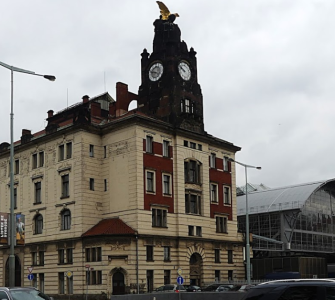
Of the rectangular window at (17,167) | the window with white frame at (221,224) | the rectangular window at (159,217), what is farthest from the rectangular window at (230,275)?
the rectangular window at (17,167)

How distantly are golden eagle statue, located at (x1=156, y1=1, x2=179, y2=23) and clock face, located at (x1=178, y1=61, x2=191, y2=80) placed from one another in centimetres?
608

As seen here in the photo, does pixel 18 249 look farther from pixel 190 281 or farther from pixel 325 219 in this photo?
pixel 325 219

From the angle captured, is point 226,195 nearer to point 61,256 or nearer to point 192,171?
point 192,171

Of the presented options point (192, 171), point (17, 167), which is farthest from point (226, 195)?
point (17, 167)

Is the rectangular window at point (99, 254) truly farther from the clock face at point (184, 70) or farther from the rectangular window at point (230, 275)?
the clock face at point (184, 70)

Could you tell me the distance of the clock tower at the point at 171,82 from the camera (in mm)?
64812

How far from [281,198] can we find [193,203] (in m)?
35.3

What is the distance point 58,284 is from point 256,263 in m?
26.6

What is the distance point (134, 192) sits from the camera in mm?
57375

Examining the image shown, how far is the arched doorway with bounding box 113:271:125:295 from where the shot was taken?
55.1 m

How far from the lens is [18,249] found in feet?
220

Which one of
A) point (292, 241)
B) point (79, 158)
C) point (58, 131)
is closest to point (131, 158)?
point (79, 158)

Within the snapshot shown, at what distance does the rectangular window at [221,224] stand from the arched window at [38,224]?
20.4 meters

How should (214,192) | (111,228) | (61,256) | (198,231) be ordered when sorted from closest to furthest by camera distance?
1. (111,228)
2. (61,256)
3. (198,231)
4. (214,192)
